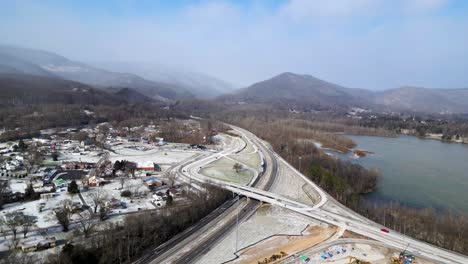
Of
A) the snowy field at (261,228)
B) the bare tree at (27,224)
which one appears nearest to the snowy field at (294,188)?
the snowy field at (261,228)

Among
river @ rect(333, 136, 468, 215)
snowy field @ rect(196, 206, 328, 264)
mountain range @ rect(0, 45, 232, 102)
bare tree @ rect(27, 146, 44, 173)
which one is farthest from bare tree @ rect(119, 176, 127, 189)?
mountain range @ rect(0, 45, 232, 102)

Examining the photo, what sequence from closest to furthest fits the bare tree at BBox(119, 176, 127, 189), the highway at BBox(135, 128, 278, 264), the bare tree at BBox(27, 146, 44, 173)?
the highway at BBox(135, 128, 278, 264) → the bare tree at BBox(119, 176, 127, 189) → the bare tree at BBox(27, 146, 44, 173)

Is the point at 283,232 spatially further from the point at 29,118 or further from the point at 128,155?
the point at 29,118

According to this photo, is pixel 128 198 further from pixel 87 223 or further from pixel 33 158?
pixel 33 158

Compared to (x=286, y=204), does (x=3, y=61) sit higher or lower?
higher

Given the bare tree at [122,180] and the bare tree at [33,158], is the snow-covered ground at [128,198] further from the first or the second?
the bare tree at [33,158]

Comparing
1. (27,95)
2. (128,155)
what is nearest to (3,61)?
(27,95)

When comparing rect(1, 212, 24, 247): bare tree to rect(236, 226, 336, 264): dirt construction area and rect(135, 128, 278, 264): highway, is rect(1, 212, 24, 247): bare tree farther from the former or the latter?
rect(236, 226, 336, 264): dirt construction area
